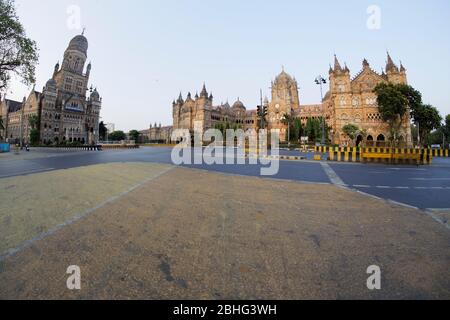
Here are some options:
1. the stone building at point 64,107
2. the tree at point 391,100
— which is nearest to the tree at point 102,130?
the stone building at point 64,107

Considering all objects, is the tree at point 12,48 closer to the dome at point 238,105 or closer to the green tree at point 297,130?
the green tree at point 297,130

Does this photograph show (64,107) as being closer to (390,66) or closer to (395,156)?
(395,156)

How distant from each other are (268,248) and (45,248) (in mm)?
2828

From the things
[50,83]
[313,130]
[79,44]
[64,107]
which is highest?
[79,44]

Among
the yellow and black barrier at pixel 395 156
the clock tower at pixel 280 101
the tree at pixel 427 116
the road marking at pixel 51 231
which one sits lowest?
the road marking at pixel 51 231

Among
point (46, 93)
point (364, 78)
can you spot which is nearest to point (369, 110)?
point (364, 78)

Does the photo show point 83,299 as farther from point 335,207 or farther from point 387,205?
point 387,205

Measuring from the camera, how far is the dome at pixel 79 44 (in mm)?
76312

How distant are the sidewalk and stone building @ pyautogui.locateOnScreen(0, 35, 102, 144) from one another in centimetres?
7563

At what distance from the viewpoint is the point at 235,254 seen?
8.39 ft

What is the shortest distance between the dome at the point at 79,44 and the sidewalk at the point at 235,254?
3845 inches

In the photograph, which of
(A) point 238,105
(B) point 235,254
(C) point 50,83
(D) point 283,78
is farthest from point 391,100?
(C) point 50,83

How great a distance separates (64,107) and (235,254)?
3648 inches

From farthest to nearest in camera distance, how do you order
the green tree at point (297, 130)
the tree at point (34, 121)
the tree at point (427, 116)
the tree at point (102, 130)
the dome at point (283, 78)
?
the tree at point (102, 130), the dome at point (283, 78), the green tree at point (297, 130), the tree at point (34, 121), the tree at point (427, 116)
